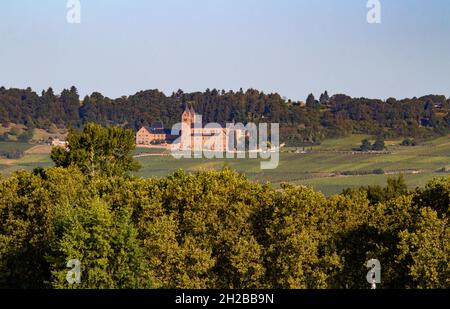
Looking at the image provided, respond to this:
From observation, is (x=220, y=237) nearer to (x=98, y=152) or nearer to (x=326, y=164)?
(x=98, y=152)

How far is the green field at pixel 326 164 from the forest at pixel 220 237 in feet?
257

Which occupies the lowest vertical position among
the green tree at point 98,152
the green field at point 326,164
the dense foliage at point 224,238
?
the green field at point 326,164

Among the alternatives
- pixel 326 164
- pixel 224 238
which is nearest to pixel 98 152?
pixel 224 238

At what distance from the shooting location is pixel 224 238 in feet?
146

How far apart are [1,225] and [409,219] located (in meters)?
19.0

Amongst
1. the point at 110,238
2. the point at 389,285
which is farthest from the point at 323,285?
the point at 110,238

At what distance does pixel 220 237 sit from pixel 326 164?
114345mm

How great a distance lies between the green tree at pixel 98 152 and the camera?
69125mm

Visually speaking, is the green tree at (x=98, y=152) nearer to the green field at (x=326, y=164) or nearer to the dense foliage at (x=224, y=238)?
the dense foliage at (x=224, y=238)

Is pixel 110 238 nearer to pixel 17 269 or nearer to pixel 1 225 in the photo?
pixel 17 269

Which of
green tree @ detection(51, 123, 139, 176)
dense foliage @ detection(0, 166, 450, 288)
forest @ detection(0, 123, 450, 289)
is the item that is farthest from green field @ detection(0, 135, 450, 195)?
dense foliage @ detection(0, 166, 450, 288)

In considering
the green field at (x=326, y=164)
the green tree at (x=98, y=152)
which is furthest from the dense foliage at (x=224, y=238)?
the green field at (x=326, y=164)
